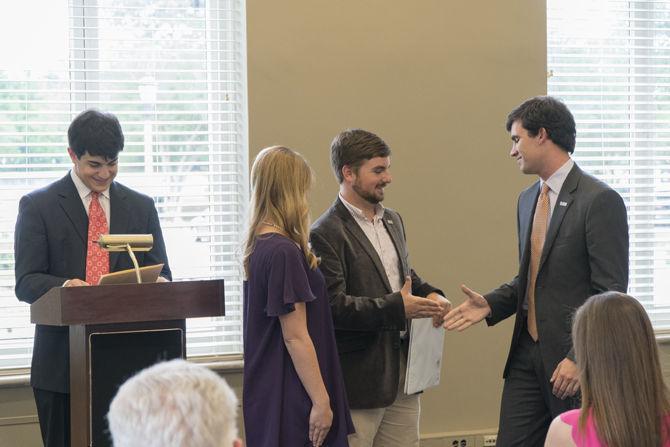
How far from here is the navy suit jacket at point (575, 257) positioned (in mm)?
3352

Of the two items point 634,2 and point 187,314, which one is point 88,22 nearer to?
point 187,314

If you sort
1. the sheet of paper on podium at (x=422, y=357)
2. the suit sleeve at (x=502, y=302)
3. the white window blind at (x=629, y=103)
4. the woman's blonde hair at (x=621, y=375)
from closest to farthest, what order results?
1. the woman's blonde hair at (x=621, y=375)
2. the sheet of paper on podium at (x=422, y=357)
3. the suit sleeve at (x=502, y=302)
4. the white window blind at (x=629, y=103)

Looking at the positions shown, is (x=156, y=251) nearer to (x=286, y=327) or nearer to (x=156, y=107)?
(x=286, y=327)

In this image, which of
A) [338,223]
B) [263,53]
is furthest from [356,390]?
[263,53]

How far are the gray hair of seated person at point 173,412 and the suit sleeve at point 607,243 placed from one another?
2238mm

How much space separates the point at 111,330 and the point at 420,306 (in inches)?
49.7

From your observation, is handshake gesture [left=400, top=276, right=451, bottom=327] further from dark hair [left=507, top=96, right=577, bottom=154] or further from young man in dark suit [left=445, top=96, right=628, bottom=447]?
dark hair [left=507, top=96, right=577, bottom=154]

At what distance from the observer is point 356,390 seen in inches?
137

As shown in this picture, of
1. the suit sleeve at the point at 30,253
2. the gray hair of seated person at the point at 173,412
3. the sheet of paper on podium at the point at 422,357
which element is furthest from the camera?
the sheet of paper on podium at the point at 422,357

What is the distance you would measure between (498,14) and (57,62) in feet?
7.56

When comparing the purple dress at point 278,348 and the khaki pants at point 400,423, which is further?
the khaki pants at point 400,423

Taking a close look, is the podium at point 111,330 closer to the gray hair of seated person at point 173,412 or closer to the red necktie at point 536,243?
the gray hair of seated person at point 173,412

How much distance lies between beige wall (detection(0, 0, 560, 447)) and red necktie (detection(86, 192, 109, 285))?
139cm

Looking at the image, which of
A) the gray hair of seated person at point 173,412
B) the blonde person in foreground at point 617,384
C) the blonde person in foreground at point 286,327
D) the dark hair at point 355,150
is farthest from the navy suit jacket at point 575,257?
the gray hair of seated person at point 173,412
